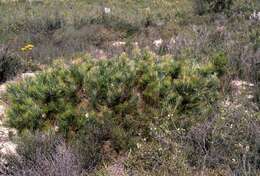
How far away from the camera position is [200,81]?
4.98m

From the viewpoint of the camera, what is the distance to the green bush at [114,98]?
15.1 feet

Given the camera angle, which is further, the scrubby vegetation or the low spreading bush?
the scrubby vegetation

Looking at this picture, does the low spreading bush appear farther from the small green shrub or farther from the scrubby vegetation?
the small green shrub

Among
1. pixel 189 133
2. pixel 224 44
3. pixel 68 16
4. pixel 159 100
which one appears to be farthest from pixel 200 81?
pixel 68 16

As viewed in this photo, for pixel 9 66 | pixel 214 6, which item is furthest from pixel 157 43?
pixel 214 6

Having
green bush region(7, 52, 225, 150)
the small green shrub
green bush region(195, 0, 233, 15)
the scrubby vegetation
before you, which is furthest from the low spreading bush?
green bush region(195, 0, 233, 15)

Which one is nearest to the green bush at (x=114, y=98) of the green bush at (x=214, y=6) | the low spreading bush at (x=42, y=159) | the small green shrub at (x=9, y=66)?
the low spreading bush at (x=42, y=159)

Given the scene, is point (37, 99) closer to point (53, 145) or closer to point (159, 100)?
point (53, 145)

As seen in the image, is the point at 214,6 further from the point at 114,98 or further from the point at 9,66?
the point at 114,98

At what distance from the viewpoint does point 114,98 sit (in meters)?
4.70

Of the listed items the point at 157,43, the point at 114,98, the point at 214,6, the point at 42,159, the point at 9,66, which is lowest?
the point at 214,6

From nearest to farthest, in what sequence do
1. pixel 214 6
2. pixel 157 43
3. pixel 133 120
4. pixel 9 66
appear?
1. pixel 133 120
2. pixel 9 66
3. pixel 157 43
4. pixel 214 6

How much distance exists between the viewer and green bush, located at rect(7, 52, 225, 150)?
4.61m

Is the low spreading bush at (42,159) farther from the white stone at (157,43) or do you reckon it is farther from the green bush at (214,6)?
the green bush at (214,6)
